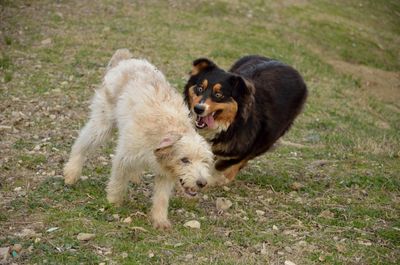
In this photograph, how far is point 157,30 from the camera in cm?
1658

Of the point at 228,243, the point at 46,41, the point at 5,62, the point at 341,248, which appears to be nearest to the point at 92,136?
the point at 228,243

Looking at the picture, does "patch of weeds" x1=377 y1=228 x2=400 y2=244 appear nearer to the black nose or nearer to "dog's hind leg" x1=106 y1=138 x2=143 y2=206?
the black nose

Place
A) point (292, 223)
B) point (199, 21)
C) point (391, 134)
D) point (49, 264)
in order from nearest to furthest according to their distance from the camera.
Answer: point (49, 264) < point (292, 223) < point (391, 134) < point (199, 21)

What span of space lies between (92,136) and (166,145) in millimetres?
1652

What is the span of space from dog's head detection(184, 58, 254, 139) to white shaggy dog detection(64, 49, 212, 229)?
73 cm

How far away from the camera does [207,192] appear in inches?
294

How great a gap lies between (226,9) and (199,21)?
2386mm

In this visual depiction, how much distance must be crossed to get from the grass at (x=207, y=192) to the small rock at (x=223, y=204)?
3.6 inches

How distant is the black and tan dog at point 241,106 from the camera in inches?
276

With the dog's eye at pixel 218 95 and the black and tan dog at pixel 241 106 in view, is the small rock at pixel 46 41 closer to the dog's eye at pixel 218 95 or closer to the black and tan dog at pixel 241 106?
the black and tan dog at pixel 241 106

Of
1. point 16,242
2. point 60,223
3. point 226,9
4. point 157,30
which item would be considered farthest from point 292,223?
point 226,9

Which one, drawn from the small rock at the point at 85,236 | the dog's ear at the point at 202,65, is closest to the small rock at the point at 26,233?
the small rock at the point at 85,236

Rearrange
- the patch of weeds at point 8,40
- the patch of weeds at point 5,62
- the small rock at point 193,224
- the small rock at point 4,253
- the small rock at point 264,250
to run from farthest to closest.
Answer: the patch of weeds at point 8,40, the patch of weeds at point 5,62, the small rock at point 193,224, the small rock at point 264,250, the small rock at point 4,253

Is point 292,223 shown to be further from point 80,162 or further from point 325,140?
point 325,140
